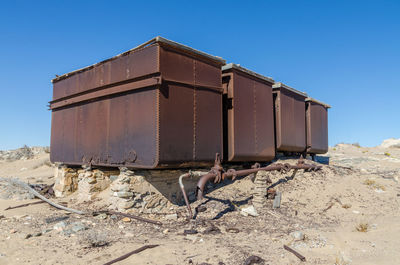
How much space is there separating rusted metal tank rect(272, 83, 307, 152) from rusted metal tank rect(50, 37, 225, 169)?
3256 millimetres

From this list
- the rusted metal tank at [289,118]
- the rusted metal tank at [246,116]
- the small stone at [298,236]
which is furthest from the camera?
the rusted metal tank at [289,118]

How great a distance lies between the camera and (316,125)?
1184 cm

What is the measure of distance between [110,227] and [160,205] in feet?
3.98

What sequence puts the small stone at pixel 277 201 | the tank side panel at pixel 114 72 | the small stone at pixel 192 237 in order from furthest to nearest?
the small stone at pixel 277 201 → the tank side panel at pixel 114 72 → the small stone at pixel 192 237

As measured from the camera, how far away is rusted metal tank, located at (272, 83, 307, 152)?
9.23 meters

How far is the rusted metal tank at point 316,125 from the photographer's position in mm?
11273

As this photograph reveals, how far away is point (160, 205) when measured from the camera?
6.14 metres

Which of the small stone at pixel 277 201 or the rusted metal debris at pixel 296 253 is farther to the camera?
the small stone at pixel 277 201

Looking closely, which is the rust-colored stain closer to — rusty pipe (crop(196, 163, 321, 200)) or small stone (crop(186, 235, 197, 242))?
rusty pipe (crop(196, 163, 321, 200))

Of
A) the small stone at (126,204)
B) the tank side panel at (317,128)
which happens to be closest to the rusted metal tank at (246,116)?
the small stone at (126,204)

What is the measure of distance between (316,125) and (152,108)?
28.3ft

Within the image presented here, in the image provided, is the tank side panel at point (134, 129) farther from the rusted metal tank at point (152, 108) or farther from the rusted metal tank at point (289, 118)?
the rusted metal tank at point (289, 118)

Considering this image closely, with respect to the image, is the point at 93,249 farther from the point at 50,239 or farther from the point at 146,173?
the point at 146,173

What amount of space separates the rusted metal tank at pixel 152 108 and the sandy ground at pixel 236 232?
1.29 m
